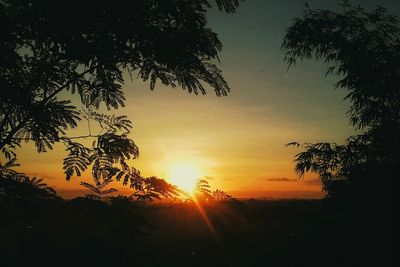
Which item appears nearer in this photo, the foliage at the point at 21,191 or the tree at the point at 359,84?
the foliage at the point at 21,191

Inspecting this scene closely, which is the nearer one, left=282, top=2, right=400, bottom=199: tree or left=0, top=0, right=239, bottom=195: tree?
left=0, top=0, right=239, bottom=195: tree

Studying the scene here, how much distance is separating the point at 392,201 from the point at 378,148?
2238 millimetres

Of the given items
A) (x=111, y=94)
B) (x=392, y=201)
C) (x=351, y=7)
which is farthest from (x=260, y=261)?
(x=111, y=94)

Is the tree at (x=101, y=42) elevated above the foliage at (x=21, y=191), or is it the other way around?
the tree at (x=101, y=42)

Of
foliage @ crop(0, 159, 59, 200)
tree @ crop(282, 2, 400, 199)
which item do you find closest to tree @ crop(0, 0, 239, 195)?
foliage @ crop(0, 159, 59, 200)

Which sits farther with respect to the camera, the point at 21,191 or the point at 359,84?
the point at 359,84

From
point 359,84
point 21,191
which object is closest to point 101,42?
point 21,191

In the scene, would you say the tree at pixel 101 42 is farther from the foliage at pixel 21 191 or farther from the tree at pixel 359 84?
the tree at pixel 359 84

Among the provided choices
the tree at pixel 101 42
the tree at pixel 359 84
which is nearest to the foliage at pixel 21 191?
the tree at pixel 101 42

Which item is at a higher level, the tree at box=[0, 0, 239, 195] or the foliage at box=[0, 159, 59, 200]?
the tree at box=[0, 0, 239, 195]

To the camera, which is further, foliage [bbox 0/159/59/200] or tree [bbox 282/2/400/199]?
tree [bbox 282/2/400/199]

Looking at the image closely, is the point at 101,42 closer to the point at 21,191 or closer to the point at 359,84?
the point at 21,191

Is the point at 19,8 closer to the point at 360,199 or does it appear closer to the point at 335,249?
the point at 335,249

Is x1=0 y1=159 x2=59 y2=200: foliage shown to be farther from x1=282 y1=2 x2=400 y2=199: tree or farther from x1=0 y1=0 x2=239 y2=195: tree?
x1=282 y1=2 x2=400 y2=199: tree
